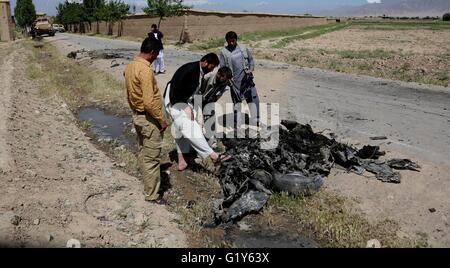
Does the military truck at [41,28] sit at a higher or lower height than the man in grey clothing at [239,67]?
higher

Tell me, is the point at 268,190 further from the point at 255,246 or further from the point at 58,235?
the point at 58,235

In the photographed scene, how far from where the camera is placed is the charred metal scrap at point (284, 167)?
16.4ft

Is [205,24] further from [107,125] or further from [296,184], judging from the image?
[296,184]

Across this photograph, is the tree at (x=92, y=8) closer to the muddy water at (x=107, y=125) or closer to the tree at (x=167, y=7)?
the tree at (x=167, y=7)

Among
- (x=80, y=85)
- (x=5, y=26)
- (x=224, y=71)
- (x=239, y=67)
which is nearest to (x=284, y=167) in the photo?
(x=224, y=71)

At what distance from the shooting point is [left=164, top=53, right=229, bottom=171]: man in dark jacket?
17.7 ft

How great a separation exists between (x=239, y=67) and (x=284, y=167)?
7.57 feet

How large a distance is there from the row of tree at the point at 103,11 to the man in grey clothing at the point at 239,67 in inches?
1015

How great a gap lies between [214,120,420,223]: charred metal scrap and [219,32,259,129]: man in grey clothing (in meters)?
1.12

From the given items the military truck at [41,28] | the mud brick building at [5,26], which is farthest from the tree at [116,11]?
the mud brick building at [5,26]

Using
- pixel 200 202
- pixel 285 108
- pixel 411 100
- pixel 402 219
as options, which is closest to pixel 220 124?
pixel 285 108
